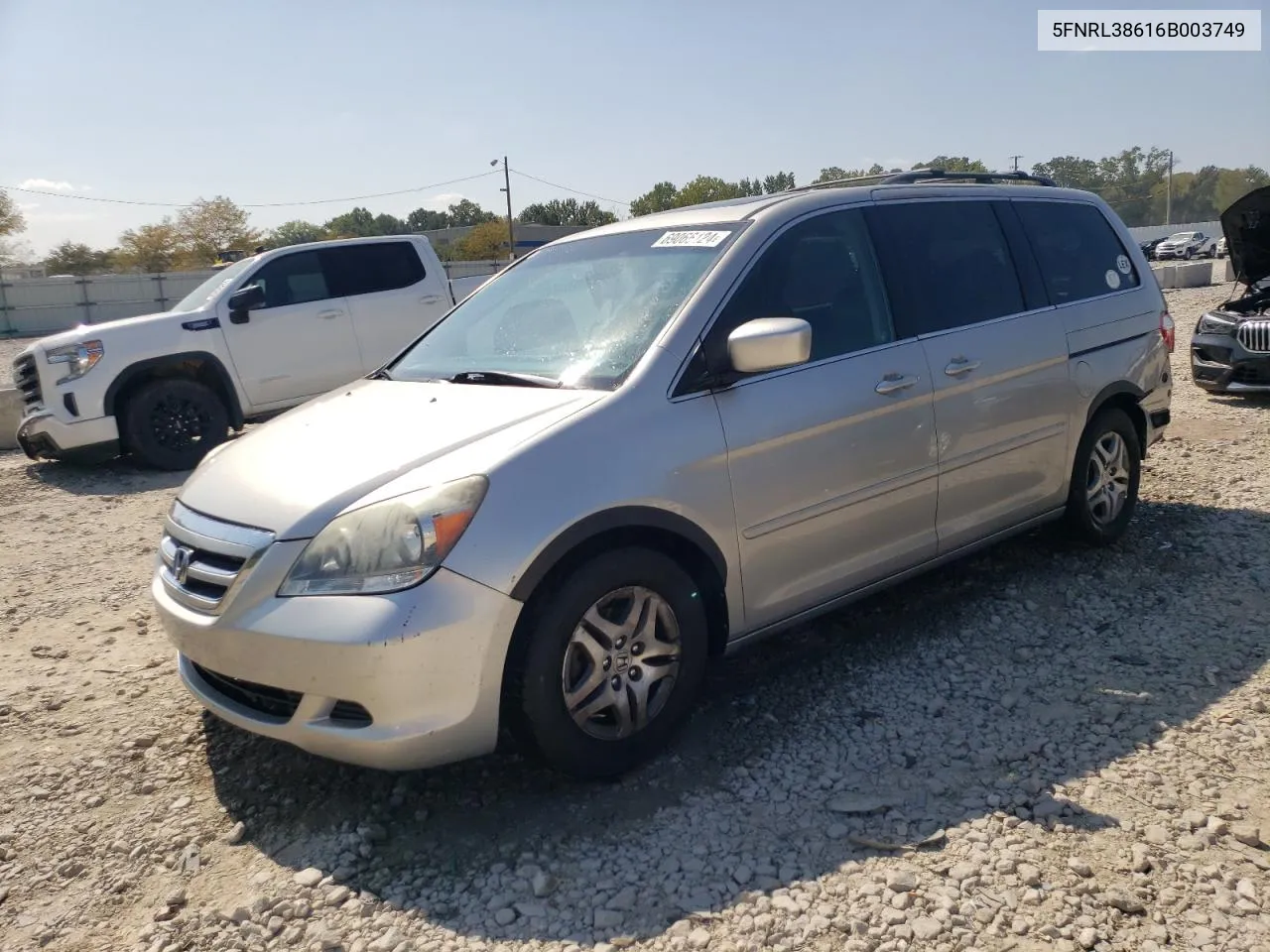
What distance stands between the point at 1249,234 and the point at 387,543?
9626 millimetres

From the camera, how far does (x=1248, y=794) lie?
2.94 m

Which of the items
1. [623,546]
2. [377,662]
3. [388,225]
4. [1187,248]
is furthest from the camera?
[388,225]

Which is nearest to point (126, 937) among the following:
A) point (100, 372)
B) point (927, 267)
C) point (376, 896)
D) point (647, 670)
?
point (376, 896)

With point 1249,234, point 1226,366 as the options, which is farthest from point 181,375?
point 1249,234

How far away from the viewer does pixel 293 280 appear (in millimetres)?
9414

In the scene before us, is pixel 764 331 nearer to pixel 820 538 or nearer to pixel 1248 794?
pixel 820 538

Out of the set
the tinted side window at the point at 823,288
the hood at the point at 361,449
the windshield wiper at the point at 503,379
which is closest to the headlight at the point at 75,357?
the hood at the point at 361,449

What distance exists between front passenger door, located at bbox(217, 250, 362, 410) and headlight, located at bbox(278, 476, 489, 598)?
6920 millimetres

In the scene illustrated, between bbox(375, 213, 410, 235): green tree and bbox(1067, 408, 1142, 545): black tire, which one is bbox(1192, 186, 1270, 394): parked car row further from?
bbox(375, 213, 410, 235): green tree

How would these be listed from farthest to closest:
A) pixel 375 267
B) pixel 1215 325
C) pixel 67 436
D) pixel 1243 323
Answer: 1. pixel 375 267
2. pixel 1215 325
3. pixel 1243 323
4. pixel 67 436

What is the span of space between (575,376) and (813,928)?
188cm

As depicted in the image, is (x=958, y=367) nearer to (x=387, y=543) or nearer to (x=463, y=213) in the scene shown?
(x=387, y=543)

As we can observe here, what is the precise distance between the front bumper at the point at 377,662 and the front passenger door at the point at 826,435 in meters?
1.05

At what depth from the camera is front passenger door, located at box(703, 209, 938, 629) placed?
3420 millimetres
